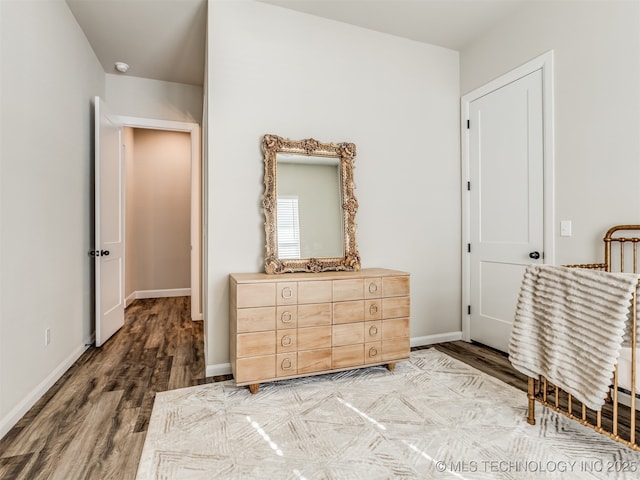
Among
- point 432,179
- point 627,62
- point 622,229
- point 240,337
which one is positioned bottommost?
point 240,337

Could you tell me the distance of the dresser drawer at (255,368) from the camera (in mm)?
2275

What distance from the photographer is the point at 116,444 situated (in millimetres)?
1755

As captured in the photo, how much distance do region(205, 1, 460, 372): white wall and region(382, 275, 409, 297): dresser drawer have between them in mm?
483

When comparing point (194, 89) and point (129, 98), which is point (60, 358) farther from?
point (194, 89)

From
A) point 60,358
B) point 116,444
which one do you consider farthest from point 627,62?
point 60,358

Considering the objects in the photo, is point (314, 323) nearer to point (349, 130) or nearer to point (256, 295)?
point (256, 295)

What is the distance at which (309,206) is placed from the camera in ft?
9.41

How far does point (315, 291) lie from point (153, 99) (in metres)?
3.17

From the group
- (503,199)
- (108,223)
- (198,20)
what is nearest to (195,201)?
(108,223)

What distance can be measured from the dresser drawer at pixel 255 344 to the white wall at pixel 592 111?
214 centimetres

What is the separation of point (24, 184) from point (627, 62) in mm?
3696

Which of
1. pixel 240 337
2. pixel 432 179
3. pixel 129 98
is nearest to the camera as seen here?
pixel 240 337

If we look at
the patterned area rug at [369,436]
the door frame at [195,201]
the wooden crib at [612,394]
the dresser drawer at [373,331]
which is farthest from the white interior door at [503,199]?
the door frame at [195,201]

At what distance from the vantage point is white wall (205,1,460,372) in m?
2.69
